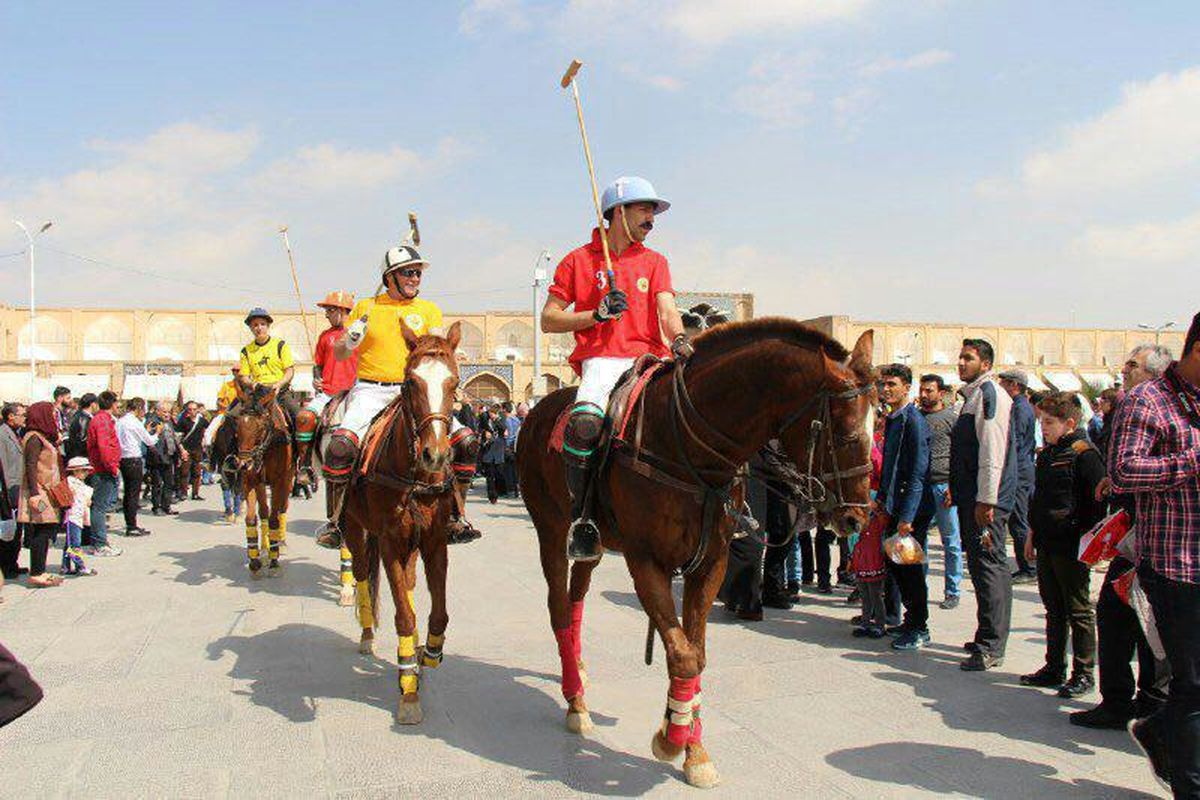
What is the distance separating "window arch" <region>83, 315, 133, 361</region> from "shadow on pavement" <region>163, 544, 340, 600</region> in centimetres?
5934

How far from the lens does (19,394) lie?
1818 inches

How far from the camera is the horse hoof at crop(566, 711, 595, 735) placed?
462cm

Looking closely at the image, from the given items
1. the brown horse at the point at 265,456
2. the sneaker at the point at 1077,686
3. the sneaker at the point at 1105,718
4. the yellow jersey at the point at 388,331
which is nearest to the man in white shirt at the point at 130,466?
the brown horse at the point at 265,456

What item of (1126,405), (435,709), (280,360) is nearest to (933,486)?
(1126,405)

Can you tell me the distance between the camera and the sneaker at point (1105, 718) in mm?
4621

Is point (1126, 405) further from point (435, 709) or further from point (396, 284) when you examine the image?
point (396, 284)

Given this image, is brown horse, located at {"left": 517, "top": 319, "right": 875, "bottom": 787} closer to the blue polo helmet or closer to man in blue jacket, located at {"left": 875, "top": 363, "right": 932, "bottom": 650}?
the blue polo helmet

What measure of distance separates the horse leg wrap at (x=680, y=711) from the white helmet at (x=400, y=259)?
3650 millimetres

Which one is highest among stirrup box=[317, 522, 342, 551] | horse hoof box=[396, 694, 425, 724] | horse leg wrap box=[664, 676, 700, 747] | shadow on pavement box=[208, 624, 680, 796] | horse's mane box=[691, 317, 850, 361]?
horse's mane box=[691, 317, 850, 361]

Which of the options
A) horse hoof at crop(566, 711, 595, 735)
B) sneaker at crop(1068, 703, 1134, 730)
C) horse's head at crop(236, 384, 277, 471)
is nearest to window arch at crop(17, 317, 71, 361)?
horse's head at crop(236, 384, 277, 471)

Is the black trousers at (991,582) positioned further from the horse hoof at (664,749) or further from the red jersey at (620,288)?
the horse hoof at (664,749)

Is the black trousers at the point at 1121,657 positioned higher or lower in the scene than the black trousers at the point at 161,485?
higher

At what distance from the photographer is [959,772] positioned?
4.06 meters

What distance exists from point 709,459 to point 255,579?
725cm
